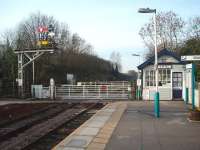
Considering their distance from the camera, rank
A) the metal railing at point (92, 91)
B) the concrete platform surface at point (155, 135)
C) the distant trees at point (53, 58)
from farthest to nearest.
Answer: the distant trees at point (53, 58) → the metal railing at point (92, 91) → the concrete platform surface at point (155, 135)

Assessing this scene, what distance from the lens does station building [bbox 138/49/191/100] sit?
33594 mm

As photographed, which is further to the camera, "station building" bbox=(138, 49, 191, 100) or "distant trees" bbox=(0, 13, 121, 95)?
"distant trees" bbox=(0, 13, 121, 95)

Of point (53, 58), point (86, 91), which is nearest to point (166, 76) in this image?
point (86, 91)

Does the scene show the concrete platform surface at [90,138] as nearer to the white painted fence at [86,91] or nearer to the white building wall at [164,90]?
the white building wall at [164,90]

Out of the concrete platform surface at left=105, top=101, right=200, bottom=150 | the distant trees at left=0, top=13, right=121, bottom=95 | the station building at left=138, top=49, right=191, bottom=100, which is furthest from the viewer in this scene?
the distant trees at left=0, top=13, right=121, bottom=95

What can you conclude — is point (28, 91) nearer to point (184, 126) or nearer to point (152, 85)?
point (152, 85)

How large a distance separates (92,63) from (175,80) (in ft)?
149

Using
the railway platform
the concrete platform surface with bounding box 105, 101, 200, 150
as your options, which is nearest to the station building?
the concrete platform surface with bounding box 105, 101, 200, 150

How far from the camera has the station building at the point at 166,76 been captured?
33.6 metres

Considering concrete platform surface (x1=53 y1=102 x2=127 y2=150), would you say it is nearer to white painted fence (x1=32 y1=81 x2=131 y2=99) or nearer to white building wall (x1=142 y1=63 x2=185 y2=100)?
white building wall (x1=142 y1=63 x2=185 y2=100)

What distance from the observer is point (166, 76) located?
1336 inches

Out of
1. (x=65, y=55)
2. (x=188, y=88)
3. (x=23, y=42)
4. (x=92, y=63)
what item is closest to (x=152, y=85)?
(x=188, y=88)

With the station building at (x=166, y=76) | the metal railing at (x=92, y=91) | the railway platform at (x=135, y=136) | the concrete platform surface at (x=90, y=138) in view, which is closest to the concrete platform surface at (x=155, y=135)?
the railway platform at (x=135, y=136)

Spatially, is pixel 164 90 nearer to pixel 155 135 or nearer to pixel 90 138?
pixel 155 135
